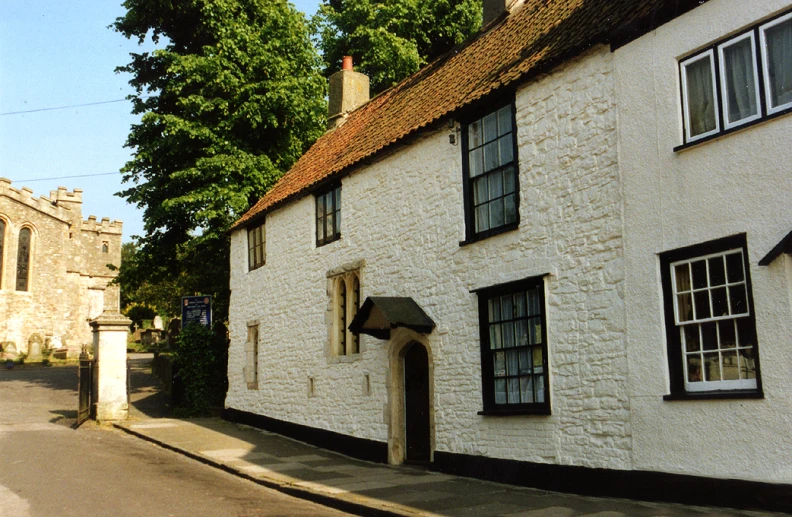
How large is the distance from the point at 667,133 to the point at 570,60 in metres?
2.11

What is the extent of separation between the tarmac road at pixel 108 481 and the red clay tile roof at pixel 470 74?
6.62 meters

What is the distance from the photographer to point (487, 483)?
11.1m

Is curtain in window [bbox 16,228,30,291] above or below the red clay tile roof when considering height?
above

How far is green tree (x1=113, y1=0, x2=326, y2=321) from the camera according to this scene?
2270 cm

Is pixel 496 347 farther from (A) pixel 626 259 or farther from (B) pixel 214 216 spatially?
(B) pixel 214 216

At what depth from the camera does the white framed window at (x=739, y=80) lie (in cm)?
826

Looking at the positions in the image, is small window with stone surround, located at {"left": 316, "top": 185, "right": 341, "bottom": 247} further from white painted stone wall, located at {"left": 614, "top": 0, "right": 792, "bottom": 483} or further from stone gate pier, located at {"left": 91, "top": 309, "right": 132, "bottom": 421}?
white painted stone wall, located at {"left": 614, "top": 0, "right": 792, "bottom": 483}

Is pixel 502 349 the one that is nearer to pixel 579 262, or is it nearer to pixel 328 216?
pixel 579 262

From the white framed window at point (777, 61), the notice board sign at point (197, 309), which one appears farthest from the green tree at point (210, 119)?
the white framed window at point (777, 61)

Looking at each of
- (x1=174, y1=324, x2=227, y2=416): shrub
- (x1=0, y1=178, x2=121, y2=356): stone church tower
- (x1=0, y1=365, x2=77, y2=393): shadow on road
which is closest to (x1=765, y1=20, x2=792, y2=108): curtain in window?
(x1=174, y1=324, x2=227, y2=416): shrub

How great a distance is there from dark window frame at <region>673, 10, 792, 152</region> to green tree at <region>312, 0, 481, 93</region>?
60.4ft

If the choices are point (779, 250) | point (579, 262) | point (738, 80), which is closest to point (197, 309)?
point (579, 262)

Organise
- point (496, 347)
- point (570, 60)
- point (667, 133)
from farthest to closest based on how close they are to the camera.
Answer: point (496, 347) < point (570, 60) < point (667, 133)

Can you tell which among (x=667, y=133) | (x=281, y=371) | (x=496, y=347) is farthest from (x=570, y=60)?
(x=281, y=371)
